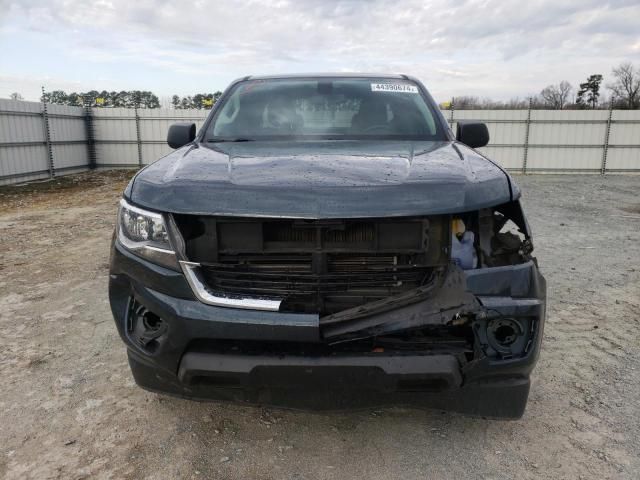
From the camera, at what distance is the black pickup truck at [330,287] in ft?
6.29

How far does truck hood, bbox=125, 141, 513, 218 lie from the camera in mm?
1909

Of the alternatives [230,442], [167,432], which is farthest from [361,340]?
[167,432]

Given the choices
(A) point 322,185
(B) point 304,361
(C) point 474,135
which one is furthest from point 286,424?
Answer: (C) point 474,135

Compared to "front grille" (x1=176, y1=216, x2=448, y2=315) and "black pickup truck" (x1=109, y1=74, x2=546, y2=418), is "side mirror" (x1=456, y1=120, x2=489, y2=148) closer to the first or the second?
"black pickup truck" (x1=109, y1=74, x2=546, y2=418)

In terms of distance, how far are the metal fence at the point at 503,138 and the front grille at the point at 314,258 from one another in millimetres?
16068

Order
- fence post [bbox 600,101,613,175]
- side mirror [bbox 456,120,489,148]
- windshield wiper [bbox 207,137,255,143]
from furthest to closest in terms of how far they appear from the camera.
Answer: fence post [bbox 600,101,613,175]
side mirror [bbox 456,120,489,148]
windshield wiper [bbox 207,137,255,143]

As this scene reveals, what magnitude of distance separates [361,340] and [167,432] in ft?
3.78

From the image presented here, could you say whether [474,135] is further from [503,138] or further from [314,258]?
[503,138]

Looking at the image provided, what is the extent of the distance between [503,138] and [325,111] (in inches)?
648

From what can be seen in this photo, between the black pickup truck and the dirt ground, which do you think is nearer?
the black pickup truck

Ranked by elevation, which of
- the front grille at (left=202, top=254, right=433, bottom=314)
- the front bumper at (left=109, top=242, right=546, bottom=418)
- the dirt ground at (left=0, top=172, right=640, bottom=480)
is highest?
the front grille at (left=202, top=254, right=433, bottom=314)

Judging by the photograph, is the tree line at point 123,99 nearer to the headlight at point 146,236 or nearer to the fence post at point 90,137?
the fence post at point 90,137

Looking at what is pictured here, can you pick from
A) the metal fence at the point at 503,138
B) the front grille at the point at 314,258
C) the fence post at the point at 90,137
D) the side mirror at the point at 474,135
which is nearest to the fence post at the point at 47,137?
the metal fence at the point at 503,138

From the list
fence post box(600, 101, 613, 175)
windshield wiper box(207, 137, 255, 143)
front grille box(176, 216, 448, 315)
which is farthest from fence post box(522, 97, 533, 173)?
front grille box(176, 216, 448, 315)
